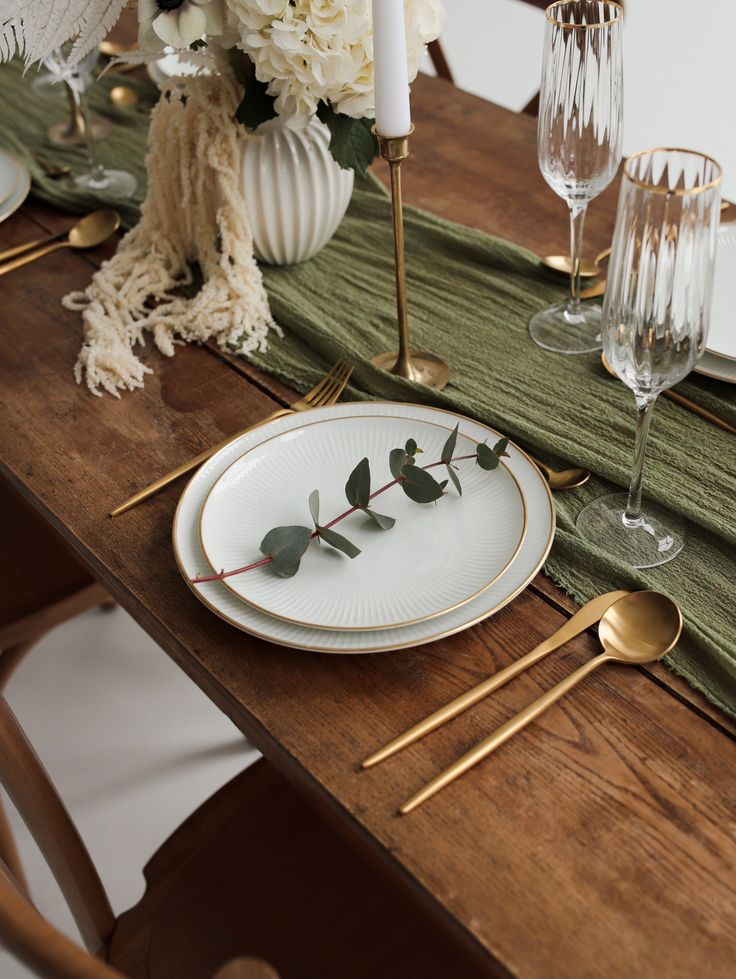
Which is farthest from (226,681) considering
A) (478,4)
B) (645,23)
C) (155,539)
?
(478,4)

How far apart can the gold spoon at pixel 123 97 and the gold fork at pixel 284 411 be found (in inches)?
29.2

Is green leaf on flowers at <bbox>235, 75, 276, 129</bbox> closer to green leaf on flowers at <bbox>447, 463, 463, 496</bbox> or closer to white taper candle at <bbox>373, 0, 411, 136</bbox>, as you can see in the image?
white taper candle at <bbox>373, 0, 411, 136</bbox>

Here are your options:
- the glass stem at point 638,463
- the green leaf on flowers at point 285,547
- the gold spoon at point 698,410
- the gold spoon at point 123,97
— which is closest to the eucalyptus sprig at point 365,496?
the green leaf on flowers at point 285,547

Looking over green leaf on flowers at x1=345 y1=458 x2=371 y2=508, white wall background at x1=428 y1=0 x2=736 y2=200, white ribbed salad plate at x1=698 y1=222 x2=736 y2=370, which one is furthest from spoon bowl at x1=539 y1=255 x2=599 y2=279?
white wall background at x1=428 y1=0 x2=736 y2=200

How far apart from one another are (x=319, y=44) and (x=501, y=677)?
0.59m

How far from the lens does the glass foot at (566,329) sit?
104 centimetres

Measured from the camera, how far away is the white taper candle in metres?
0.83

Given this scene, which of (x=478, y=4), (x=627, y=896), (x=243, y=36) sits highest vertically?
(x=243, y=36)

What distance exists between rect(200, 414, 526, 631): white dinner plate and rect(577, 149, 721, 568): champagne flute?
14cm

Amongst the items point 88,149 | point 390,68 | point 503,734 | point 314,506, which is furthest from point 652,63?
point 503,734

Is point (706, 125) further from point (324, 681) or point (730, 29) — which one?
point (324, 681)

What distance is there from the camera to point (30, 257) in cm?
123

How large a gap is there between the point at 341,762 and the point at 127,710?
1118 mm

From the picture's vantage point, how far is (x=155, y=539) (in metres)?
0.85
